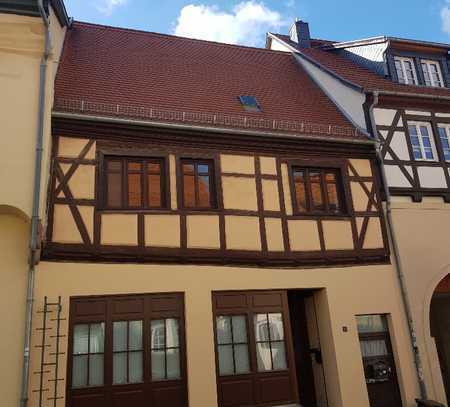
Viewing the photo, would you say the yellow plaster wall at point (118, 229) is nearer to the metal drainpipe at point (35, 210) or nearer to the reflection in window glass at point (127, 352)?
the metal drainpipe at point (35, 210)

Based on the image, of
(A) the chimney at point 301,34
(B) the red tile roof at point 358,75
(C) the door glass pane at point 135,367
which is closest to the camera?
(C) the door glass pane at point 135,367

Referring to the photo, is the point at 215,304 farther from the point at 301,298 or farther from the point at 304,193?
the point at 304,193

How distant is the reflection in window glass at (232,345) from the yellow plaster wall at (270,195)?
2299 mm

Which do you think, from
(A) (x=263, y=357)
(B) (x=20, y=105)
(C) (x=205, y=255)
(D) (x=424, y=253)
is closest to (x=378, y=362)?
(A) (x=263, y=357)

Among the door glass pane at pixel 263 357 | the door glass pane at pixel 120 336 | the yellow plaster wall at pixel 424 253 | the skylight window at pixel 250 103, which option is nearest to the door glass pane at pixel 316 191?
the yellow plaster wall at pixel 424 253

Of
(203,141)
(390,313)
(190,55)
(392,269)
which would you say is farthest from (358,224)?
(190,55)

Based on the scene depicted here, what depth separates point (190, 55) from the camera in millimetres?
13156

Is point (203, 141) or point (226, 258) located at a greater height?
point (203, 141)

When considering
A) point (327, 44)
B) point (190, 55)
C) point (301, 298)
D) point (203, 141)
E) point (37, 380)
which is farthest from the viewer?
point (327, 44)

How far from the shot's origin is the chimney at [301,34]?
15.4 m

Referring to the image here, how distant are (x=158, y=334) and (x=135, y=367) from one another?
67 centimetres

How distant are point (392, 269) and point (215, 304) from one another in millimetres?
4035

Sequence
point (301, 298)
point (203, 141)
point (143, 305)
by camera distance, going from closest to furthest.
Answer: point (143, 305), point (203, 141), point (301, 298)

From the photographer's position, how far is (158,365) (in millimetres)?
8297
